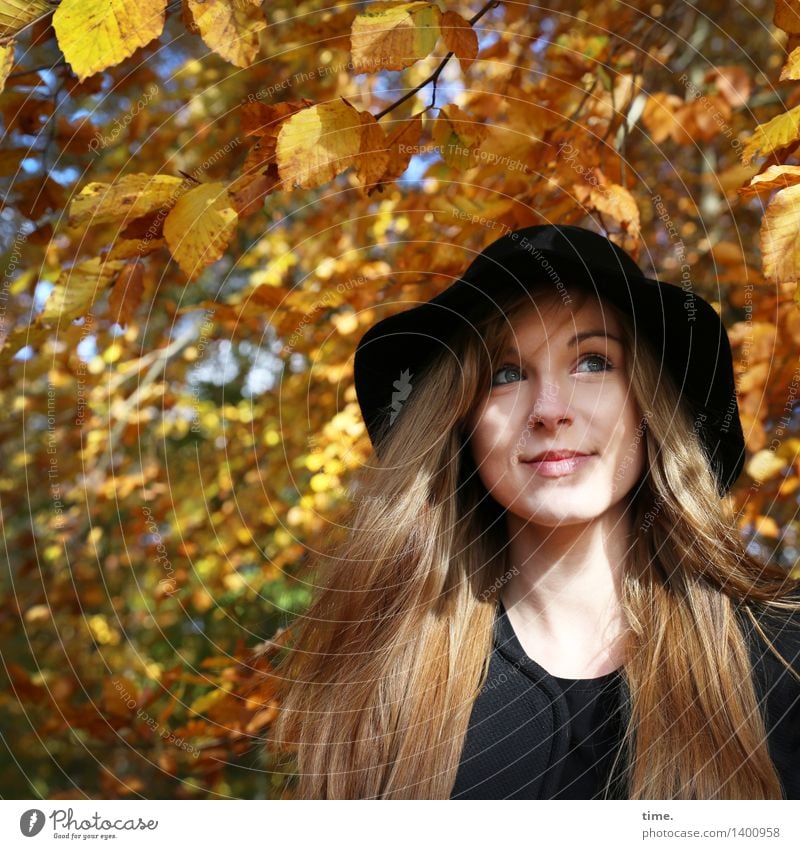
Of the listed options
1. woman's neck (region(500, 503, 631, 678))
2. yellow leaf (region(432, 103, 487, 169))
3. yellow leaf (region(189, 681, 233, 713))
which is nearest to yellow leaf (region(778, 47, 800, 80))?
yellow leaf (region(432, 103, 487, 169))

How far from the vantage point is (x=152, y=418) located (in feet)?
12.4

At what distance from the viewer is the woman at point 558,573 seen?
1523 mm

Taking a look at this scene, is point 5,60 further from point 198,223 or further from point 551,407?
point 551,407

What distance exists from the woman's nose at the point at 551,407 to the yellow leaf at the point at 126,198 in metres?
0.68

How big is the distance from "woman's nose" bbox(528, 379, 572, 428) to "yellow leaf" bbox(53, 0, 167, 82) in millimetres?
799

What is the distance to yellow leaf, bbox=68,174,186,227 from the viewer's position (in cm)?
150

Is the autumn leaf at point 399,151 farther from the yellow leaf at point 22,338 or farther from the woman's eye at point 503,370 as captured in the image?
the yellow leaf at point 22,338

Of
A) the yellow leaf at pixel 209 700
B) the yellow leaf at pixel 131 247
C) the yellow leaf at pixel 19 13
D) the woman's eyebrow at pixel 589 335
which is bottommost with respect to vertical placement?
the yellow leaf at pixel 209 700

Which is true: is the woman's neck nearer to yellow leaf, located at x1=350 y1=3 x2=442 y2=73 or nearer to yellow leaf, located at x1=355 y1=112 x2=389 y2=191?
yellow leaf, located at x1=355 y1=112 x2=389 y2=191

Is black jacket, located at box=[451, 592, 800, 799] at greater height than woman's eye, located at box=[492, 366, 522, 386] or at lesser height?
lesser

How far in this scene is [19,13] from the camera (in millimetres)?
1488

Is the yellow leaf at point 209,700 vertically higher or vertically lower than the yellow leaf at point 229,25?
lower
